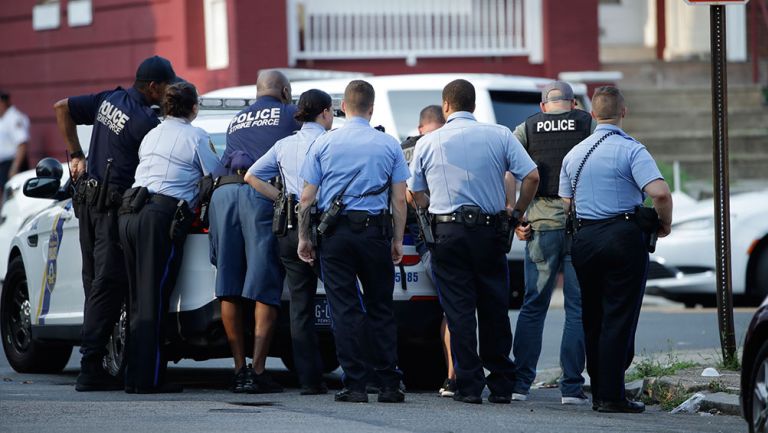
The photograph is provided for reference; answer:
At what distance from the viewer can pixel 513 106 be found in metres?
15.1

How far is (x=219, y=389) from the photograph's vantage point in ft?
33.5

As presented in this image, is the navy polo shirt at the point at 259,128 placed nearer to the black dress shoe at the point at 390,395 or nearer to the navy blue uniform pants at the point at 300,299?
the navy blue uniform pants at the point at 300,299

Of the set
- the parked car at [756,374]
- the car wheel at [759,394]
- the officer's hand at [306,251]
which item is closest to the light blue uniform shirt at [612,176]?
the officer's hand at [306,251]

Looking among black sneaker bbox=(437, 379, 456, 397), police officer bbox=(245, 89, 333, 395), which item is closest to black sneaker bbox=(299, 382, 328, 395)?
police officer bbox=(245, 89, 333, 395)

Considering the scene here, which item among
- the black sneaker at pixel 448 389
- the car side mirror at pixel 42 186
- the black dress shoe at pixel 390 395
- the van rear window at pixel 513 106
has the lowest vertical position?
the black sneaker at pixel 448 389

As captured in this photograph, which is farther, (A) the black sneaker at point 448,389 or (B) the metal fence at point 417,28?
(B) the metal fence at point 417,28

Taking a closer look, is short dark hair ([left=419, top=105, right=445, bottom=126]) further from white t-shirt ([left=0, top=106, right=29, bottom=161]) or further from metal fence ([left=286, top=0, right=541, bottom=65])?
white t-shirt ([left=0, top=106, right=29, bottom=161])

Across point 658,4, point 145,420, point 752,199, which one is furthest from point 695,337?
point 658,4

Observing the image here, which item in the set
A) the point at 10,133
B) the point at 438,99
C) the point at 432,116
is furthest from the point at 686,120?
the point at 432,116

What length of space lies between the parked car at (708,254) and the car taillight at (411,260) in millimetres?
5878

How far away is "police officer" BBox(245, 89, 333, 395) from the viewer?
31.0ft

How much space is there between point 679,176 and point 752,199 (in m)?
4.95

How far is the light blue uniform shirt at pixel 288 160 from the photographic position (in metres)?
9.52

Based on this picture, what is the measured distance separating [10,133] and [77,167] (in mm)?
13394
